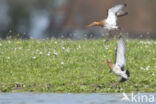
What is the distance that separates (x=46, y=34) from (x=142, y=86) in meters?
14.8

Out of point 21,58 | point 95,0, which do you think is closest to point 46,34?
point 95,0

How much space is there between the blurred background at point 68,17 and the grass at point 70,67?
7.72ft

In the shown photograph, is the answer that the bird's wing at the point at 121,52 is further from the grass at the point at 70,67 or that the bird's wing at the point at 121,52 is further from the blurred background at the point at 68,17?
the blurred background at the point at 68,17

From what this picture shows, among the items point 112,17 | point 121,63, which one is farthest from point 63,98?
point 112,17

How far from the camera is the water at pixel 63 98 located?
501 inches

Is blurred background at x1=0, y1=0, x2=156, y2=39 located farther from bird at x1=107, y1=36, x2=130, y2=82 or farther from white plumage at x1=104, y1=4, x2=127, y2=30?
bird at x1=107, y1=36, x2=130, y2=82

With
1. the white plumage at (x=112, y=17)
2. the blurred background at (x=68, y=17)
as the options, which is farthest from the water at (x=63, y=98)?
the blurred background at (x=68, y=17)

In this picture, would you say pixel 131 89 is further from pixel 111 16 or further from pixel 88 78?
pixel 111 16

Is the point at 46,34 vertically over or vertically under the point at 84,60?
Result: over

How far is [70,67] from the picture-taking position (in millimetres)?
15914

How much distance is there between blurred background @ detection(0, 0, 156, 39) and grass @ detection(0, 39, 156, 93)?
2.35 metres

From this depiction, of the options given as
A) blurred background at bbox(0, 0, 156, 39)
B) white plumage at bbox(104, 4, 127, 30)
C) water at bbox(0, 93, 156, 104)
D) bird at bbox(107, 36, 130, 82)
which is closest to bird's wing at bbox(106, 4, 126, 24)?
white plumage at bbox(104, 4, 127, 30)

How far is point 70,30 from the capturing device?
92.1 feet

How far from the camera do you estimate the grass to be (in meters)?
14.5
